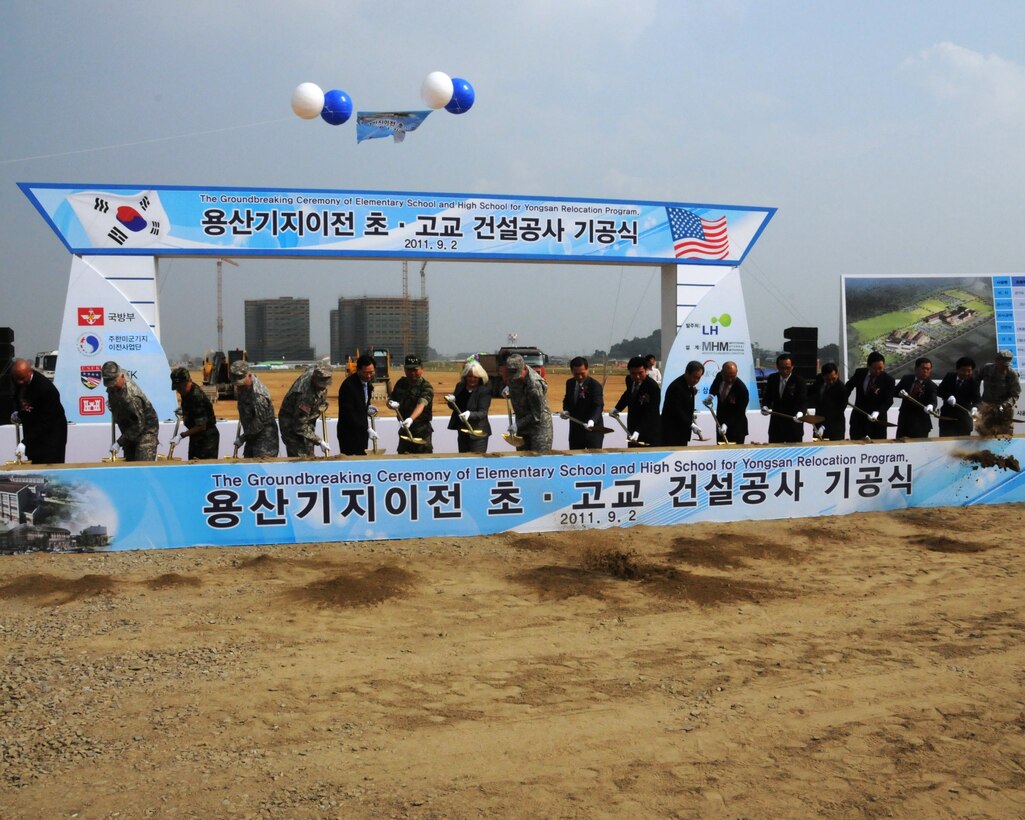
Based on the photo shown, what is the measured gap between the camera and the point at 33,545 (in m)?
7.18

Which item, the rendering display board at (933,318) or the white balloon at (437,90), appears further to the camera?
the rendering display board at (933,318)

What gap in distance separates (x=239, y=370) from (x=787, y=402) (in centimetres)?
614

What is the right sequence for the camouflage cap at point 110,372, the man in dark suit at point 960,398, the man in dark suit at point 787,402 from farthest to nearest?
the man in dark suit at point 960,398 < the man in dark suit at point 787,402 < the camouflage cap at point 110,372

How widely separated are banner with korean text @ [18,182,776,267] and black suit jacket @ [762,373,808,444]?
4066 millimetres

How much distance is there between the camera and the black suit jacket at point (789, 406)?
402 inches

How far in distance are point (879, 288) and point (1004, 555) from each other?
883 cm

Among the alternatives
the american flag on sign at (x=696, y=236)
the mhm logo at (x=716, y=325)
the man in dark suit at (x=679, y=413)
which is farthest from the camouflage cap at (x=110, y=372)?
the mhm logo at (x=716, y=325)

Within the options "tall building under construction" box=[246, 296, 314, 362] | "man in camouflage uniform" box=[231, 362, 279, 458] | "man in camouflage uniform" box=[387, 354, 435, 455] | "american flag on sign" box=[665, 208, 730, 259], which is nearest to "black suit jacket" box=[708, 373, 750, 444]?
"man in camouflage uniform" box=[387, 354, 435, 455]

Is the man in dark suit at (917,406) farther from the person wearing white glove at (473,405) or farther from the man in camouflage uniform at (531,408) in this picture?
the person wearing white glove at (473,405)

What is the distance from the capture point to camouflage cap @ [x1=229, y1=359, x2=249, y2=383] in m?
7.95

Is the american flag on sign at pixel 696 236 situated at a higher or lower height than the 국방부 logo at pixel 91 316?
higher

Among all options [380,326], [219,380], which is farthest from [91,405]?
[380,326]

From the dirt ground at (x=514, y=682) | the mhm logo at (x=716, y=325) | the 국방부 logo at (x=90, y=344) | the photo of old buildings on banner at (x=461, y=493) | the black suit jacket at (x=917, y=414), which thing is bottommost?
the dirt ground at (x=514, y=682)

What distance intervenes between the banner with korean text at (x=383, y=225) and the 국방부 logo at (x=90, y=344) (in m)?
1.15
